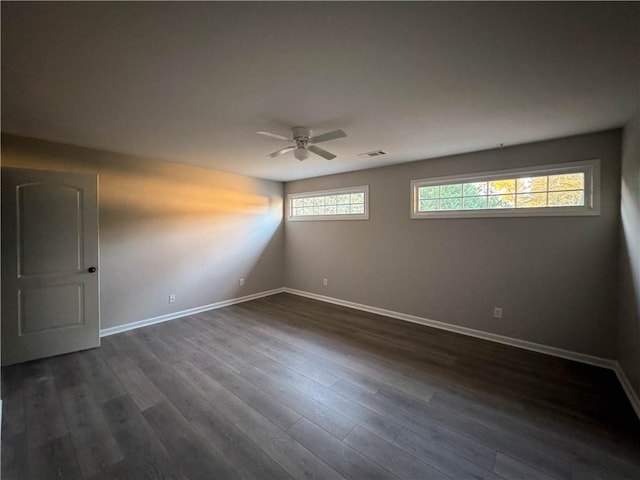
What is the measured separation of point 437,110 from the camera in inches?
89.9

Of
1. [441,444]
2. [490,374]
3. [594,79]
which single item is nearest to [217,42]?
[594,79]

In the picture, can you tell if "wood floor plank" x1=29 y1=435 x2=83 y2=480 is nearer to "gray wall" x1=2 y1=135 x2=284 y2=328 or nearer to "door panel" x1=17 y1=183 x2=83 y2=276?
"door panel" x1=17 y1=183 x2=83 y2=276

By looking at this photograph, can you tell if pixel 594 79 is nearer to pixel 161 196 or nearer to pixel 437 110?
pixel 437 110

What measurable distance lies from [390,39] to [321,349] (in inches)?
116

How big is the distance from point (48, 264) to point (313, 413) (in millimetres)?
3266

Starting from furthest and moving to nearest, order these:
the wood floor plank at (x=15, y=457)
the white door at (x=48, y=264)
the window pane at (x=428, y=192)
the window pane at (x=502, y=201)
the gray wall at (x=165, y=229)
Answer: the window pane at (x=428, y=192)
the gray wall at (x=165, y=229)
the window pane at (x=502, y=201)
the white door at (x=48, y=264)
the wood floor plank at (x=15, y=457)

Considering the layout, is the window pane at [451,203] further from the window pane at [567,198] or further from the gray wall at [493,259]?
the window pane at [567,198]

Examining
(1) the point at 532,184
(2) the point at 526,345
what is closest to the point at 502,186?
(1) the point at 532,184

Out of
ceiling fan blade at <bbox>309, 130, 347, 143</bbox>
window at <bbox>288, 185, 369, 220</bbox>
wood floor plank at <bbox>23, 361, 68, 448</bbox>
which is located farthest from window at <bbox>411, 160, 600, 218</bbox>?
wood floor plank at <bbox>23, 361, 68, 448</bbox>

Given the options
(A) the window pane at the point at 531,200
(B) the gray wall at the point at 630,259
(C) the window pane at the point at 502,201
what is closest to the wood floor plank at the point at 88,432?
(B) the gray wall at the point at 630,259

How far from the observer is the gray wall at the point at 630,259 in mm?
2176

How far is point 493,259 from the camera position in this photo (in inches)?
132

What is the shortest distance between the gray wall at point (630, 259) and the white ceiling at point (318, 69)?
33 centimetres

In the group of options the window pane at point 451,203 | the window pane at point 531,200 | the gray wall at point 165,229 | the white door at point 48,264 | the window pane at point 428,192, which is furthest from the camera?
the window pane at point 428,192
